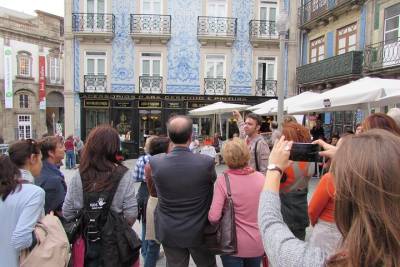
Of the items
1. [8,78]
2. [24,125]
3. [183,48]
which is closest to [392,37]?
[183,48]

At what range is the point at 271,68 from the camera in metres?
19.8

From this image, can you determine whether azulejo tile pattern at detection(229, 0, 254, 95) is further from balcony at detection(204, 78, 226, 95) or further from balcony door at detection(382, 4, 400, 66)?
balcony door at detection(382, 4, 400, 66)

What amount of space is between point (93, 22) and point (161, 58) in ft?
13.1

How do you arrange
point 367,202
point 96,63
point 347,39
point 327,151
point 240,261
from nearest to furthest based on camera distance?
point 367,202 → point 327,151 → point 240,261 → point 347,39 → point 96,63

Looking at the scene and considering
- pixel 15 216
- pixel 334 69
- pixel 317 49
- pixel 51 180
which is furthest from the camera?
pixel 317 49

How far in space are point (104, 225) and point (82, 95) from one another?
17.5 m

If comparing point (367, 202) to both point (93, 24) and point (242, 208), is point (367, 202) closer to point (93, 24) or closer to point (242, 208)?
point (242, 208)

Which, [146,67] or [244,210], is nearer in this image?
[244,210]

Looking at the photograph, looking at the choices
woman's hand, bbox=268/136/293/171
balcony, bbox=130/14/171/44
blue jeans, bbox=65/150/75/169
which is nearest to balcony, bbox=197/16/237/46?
balcony, bbox=130/14/171/44

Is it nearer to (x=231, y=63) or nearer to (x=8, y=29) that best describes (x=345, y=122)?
(x=231, y=63)

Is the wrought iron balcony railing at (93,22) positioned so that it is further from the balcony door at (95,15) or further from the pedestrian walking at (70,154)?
the pedestrian walking at (70,154)

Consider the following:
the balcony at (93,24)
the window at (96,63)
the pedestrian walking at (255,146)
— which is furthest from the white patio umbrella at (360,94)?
the window at (96,63)

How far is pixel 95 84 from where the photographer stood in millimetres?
19109

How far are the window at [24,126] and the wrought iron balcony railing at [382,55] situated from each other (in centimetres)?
3059
